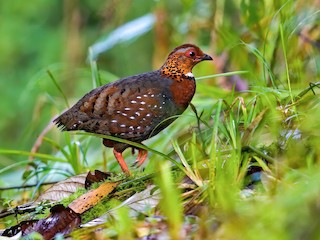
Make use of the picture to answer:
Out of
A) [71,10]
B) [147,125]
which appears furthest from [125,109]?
[71,10]

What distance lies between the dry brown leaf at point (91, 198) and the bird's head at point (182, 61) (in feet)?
2.17

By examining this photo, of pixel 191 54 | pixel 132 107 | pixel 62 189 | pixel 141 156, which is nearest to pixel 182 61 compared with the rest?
pixel 191 54

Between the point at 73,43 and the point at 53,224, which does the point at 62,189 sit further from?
the point at 73,43

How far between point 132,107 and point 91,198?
21.1 inches

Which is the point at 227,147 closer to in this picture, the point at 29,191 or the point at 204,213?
the point at 204,213

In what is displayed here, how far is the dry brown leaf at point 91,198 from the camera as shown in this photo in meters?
2.69

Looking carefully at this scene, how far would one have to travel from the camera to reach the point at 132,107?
3.13 m

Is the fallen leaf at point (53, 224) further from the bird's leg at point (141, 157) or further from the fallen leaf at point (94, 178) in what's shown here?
the bird's leg at point (141, 157)

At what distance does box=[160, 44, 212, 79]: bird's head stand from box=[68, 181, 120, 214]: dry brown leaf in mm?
661

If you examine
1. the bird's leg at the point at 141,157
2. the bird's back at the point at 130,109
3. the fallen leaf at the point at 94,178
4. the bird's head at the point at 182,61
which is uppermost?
the bird's head at the point at 182,61

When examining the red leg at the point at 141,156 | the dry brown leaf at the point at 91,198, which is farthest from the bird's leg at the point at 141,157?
the dry brown leaf at the point at 91,198

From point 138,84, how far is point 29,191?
1184mm

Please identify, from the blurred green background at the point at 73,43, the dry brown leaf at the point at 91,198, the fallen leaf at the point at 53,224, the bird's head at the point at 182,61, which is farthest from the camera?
the blurred green background at the point at 73,43

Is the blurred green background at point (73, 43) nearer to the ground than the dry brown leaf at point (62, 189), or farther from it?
farther from it
